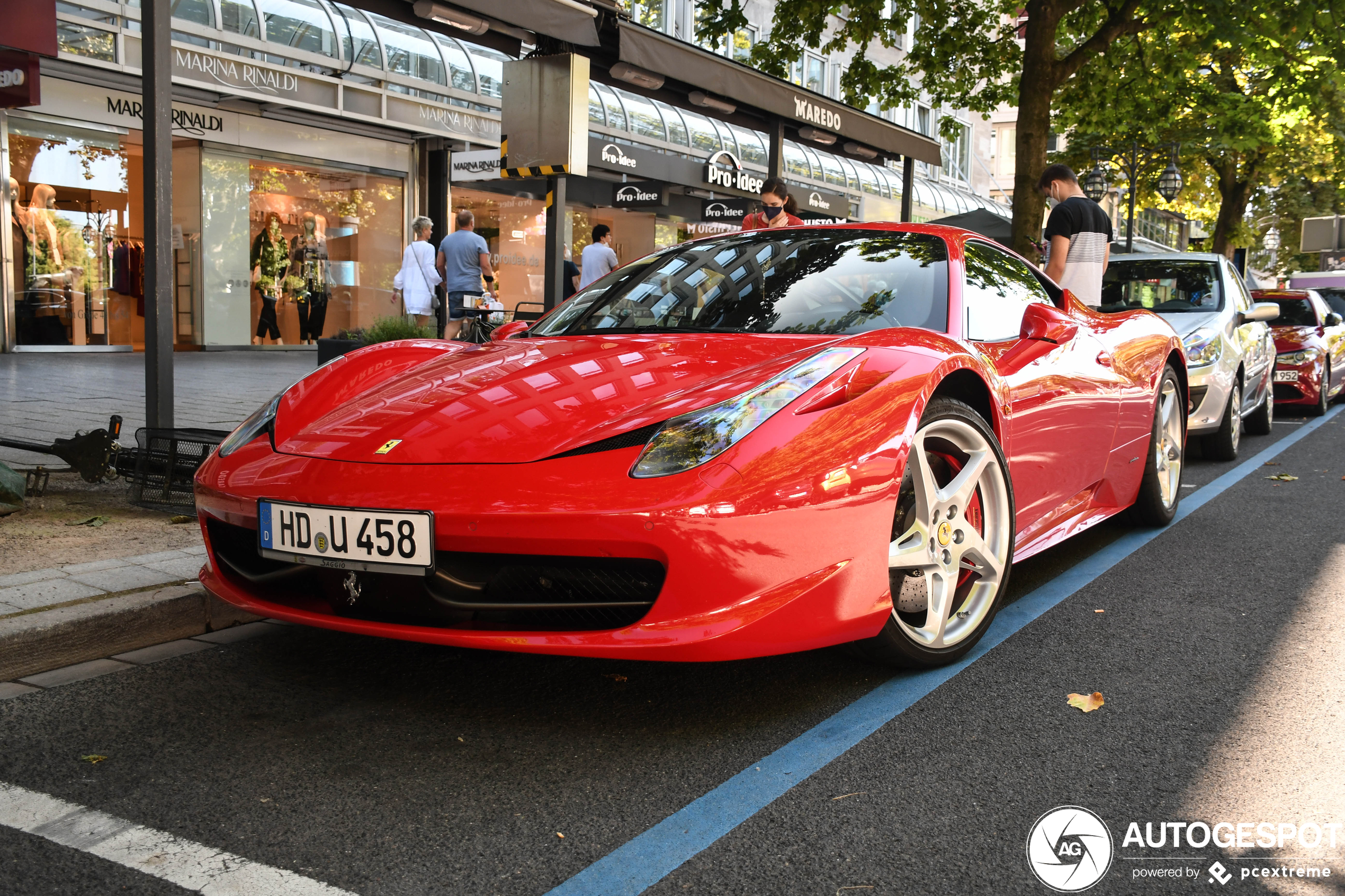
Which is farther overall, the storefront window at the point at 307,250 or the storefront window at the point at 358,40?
the storefront window at the point at 307,250

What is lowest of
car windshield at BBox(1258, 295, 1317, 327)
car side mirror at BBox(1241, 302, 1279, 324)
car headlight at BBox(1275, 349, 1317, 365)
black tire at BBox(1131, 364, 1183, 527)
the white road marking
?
the white road marking

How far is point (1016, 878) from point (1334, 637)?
6.86 ft

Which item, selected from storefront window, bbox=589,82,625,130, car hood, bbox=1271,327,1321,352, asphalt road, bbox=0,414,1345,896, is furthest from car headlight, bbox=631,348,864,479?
storefront window, bbox=589,82,625,130

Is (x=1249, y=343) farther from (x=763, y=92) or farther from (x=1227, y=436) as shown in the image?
(x=763, y=92)

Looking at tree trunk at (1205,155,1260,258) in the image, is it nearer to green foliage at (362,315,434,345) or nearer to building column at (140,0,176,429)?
green foliage at (362,315,434,345)

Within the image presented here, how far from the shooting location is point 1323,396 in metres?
12.0

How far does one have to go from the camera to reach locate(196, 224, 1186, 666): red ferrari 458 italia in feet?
8.17

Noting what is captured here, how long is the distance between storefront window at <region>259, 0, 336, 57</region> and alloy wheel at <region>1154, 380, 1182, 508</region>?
12625 millimetres

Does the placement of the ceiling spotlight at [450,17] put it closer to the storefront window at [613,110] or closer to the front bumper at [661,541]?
the front bumper at [661,541]

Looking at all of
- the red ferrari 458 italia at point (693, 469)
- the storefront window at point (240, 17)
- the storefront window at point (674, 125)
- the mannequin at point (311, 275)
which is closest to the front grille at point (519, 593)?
the red ferrari 458 italia at point (693, 469)

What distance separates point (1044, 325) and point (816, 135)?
782 cm

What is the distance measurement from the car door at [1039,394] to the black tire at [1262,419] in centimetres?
596

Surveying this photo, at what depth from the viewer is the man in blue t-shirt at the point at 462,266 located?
11.4m

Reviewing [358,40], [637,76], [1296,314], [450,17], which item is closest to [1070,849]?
[450,17]
